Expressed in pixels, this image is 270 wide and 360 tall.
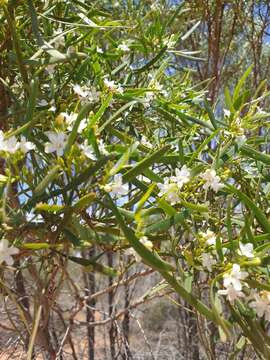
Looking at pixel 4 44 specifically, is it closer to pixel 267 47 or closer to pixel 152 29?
pixel 152 29

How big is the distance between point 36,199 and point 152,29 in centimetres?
61

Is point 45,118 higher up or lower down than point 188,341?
higher up

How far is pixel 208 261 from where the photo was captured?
2.33ft

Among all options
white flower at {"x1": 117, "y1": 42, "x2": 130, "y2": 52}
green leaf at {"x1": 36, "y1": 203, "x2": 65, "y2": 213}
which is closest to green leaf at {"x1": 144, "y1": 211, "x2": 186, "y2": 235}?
green leaf at {"x1": 36, "y1": 203, "x2": 65, "y2": 213}

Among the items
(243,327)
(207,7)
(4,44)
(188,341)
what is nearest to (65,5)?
(4,44)

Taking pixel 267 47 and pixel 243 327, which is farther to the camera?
pixel 267 47

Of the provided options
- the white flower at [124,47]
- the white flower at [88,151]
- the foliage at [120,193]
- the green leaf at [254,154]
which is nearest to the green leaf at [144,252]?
the foliage at [120,193]

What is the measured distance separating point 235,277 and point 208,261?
63 millimetres

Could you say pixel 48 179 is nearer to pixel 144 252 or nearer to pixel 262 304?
pixel 144 252

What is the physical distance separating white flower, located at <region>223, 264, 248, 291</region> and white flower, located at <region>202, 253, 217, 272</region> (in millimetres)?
46

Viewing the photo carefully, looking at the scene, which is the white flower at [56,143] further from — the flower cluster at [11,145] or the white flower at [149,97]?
the white flower at [149,97]

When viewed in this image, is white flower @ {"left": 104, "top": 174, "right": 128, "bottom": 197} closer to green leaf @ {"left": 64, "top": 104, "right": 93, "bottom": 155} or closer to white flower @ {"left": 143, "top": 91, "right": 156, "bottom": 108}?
green leaf @ {"left": 64, "top": 104, "right": 93, "bottom": 155}

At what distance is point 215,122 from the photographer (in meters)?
0.89

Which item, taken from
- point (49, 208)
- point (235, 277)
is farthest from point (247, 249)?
point (49, 208)
